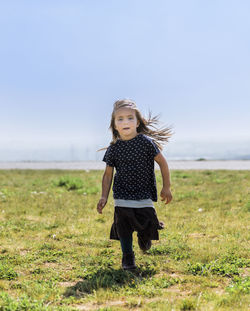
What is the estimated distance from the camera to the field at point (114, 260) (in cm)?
425

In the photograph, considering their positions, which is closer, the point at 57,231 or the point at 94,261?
the point at 94,261

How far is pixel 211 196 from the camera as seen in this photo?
11883 millimetres

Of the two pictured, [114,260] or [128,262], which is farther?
[114,260]

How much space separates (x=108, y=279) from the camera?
4965 mm

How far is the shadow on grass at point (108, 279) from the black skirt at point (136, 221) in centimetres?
52

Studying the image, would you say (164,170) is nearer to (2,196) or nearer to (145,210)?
(145,210)

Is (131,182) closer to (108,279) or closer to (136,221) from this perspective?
(136,221)

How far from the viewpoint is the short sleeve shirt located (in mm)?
5469

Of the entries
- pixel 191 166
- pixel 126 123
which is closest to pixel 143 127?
pixel 126 123

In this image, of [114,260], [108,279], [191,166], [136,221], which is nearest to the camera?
[108,279]

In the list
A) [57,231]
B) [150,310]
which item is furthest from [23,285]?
[57,231]

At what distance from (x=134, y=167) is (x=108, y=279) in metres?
1.61

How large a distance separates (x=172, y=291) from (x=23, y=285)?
192 cm

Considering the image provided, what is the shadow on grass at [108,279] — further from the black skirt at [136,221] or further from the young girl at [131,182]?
the black skirt at [136,221]
